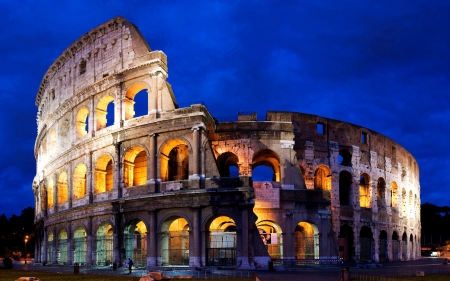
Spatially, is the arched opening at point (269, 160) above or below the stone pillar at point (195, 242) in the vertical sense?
above

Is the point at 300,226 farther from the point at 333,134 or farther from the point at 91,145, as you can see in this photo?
the point at 91,145

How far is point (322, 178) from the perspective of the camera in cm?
3372

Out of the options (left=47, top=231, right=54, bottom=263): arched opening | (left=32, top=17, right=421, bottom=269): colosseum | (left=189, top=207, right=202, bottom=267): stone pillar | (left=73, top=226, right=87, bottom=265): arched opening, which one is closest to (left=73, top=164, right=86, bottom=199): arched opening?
(left=32, top=17, right=421, bottom=269): colosseum

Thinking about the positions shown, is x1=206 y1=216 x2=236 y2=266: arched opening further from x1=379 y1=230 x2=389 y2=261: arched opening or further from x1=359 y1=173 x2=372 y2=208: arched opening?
x1=379 y1=230 x2=389 y2=261: arched opening

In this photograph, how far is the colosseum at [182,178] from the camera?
2588 cm

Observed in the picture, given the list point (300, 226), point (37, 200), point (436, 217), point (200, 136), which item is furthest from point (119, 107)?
point (436, 217)

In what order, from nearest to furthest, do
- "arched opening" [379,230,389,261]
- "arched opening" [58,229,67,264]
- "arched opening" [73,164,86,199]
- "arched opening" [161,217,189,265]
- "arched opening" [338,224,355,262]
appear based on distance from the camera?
"arched opening" [161,217,189,265] → "arched opening" [73,164,86,199] → "arched opening" [338,224,355,262] → "arched opening" [58,229,67,264] → "arched opening" [379,230,389,261]

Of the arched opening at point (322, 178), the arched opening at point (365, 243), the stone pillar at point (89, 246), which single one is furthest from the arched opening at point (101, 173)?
the arched opening at point (365, 243)

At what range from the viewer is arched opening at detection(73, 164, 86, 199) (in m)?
32.3

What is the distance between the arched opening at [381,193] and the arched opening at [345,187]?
3.82m

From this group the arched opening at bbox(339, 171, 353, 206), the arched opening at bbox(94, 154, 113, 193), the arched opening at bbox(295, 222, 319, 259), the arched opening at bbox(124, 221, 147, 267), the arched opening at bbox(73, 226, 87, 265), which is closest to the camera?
the arched opening at bbox(124, 221, 147, 267)

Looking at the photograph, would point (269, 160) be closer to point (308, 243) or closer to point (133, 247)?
point (308, 243)

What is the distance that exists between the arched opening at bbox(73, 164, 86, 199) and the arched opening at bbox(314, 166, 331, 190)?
15142 mm

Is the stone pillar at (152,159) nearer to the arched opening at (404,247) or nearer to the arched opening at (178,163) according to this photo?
the arched opening at (178,163)
